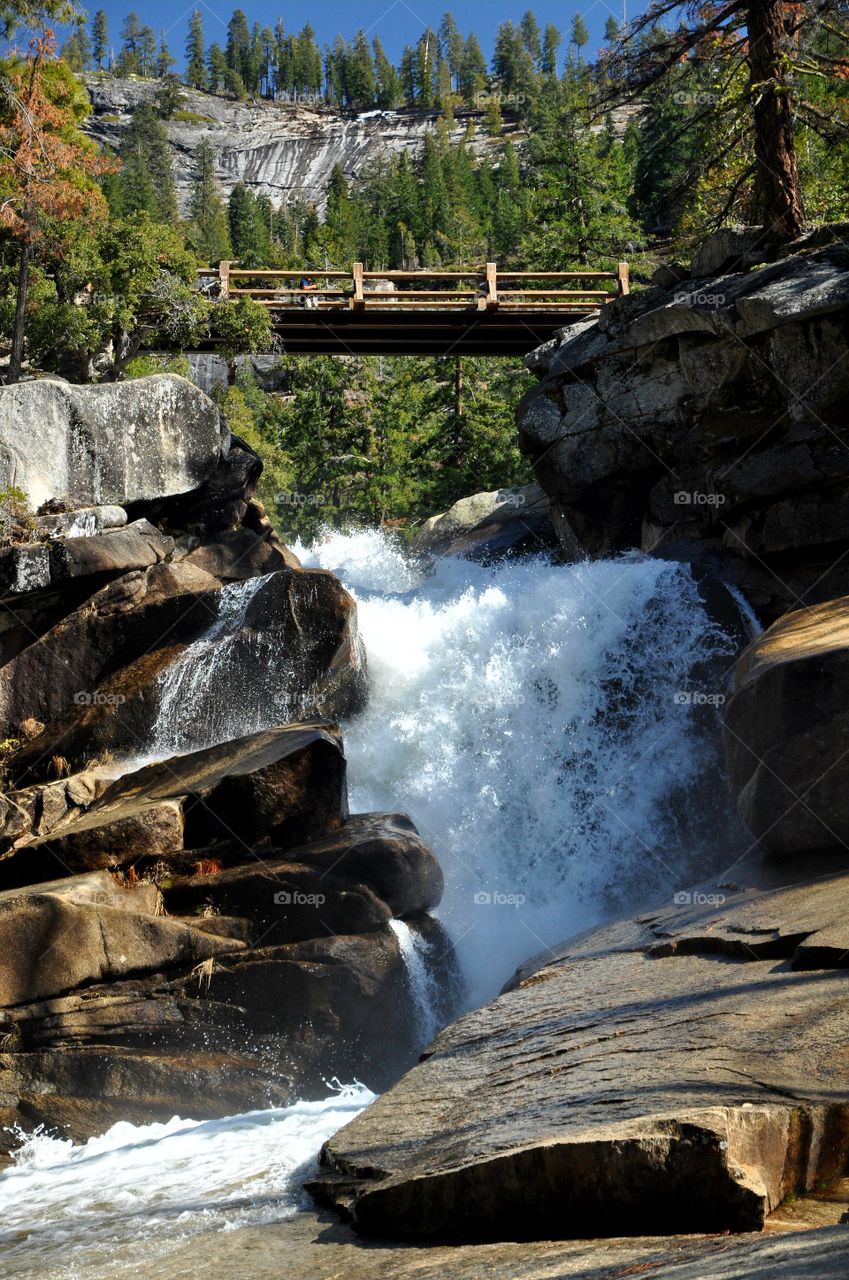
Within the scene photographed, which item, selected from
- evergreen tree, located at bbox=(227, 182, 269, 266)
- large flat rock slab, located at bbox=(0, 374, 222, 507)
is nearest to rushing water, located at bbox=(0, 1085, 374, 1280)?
large flat rock slab, located at bbox=(0, 374, 222, 507)

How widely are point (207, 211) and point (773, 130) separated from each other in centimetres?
9855

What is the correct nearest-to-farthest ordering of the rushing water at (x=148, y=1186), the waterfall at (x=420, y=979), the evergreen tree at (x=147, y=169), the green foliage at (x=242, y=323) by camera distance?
the rushing water at (x=148, y=1186) < the waterfall at (x=420, y=979) < the green foliage at (x=242, y=323) < the evergreen tree at (x=147, y=169)

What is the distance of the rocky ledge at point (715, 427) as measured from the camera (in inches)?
664

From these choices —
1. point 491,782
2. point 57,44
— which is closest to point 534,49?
point 57,44

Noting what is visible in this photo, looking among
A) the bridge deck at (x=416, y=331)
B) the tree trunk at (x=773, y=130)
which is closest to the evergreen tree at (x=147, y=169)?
the bridge deck at (x=416, y=331)

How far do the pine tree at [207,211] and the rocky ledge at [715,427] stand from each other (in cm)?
6839

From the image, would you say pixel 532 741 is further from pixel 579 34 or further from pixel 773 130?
pixel 579 34

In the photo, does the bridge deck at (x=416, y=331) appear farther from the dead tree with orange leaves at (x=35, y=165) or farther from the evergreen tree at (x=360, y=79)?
the evergreen tree at (x=360, y=79)

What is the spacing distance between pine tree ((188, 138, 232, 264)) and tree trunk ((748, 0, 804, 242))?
6948 centimetres

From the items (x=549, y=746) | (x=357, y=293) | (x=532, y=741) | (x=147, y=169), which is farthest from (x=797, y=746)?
(x=147, y=169)

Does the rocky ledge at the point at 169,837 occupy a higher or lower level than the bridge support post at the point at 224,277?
lower

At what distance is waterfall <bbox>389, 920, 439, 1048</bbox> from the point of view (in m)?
11.5

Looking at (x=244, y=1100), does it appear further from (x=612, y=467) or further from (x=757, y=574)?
(x=612, y=467)

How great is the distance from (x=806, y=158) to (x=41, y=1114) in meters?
29.4
